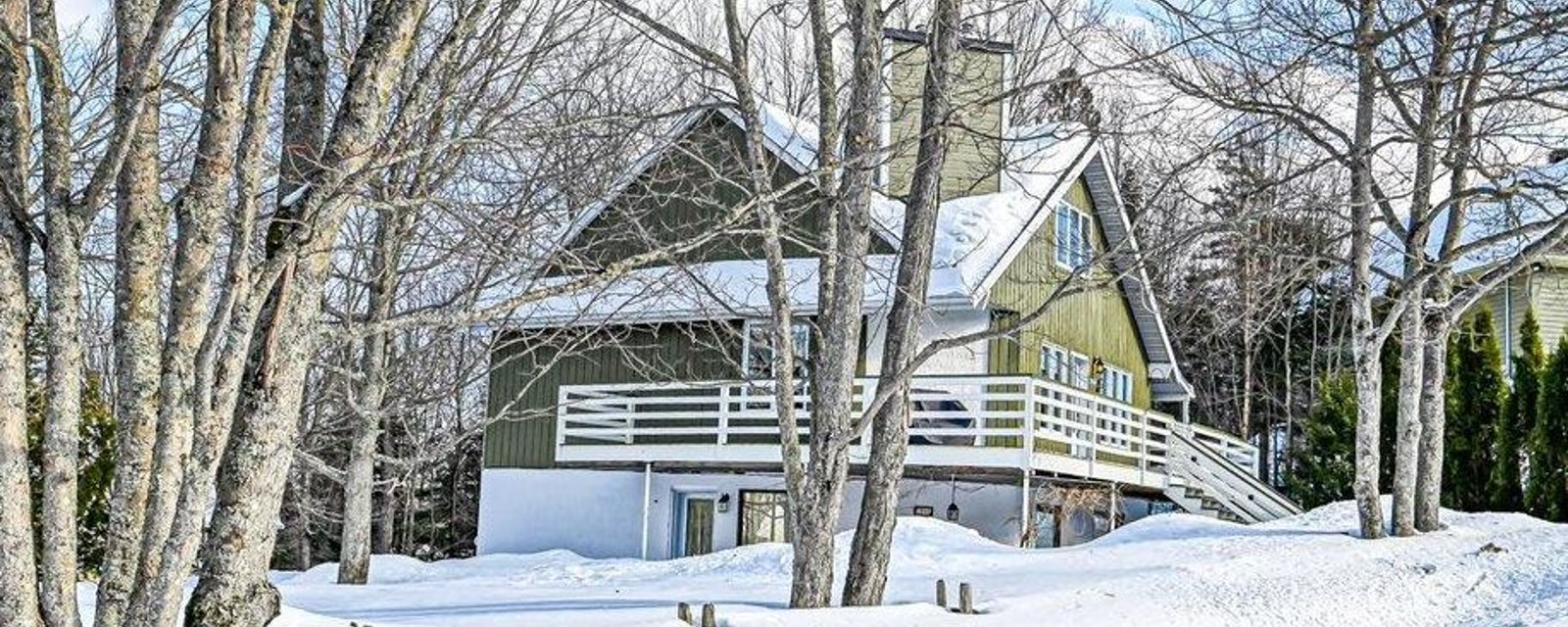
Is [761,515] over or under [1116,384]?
under

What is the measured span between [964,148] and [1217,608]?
42.0 feet

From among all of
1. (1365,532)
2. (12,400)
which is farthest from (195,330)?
(1365,532)

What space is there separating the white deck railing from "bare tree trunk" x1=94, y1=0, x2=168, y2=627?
1358cm

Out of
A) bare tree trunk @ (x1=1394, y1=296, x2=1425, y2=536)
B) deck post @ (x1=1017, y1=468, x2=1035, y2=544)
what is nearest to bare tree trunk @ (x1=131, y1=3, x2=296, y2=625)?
bare tree trunk @ (x1=1394, y1=296, x2=1425, y2=536)

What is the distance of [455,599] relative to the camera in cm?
1448

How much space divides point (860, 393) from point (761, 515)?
2.86 metres

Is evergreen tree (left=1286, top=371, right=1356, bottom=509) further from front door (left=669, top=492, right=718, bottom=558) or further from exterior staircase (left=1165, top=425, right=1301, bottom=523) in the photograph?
front door (left=669, top=492, right=718, bottom=558)

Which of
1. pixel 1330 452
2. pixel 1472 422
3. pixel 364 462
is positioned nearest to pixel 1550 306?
pixel 1330 452

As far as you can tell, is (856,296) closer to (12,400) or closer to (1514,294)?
(12,400)

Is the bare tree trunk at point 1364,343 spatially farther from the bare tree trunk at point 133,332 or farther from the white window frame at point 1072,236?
the bare tree trunk at point 133,332

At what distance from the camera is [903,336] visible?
1199 cm

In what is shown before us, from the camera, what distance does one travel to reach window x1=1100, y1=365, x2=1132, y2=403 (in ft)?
85.3

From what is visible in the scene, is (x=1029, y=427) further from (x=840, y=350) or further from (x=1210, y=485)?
(x=840, y=350)

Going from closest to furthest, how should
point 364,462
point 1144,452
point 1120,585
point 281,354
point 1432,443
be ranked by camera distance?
point 281,354
point 1120,585
point 1432,443
point 364,462
point 1144,452
